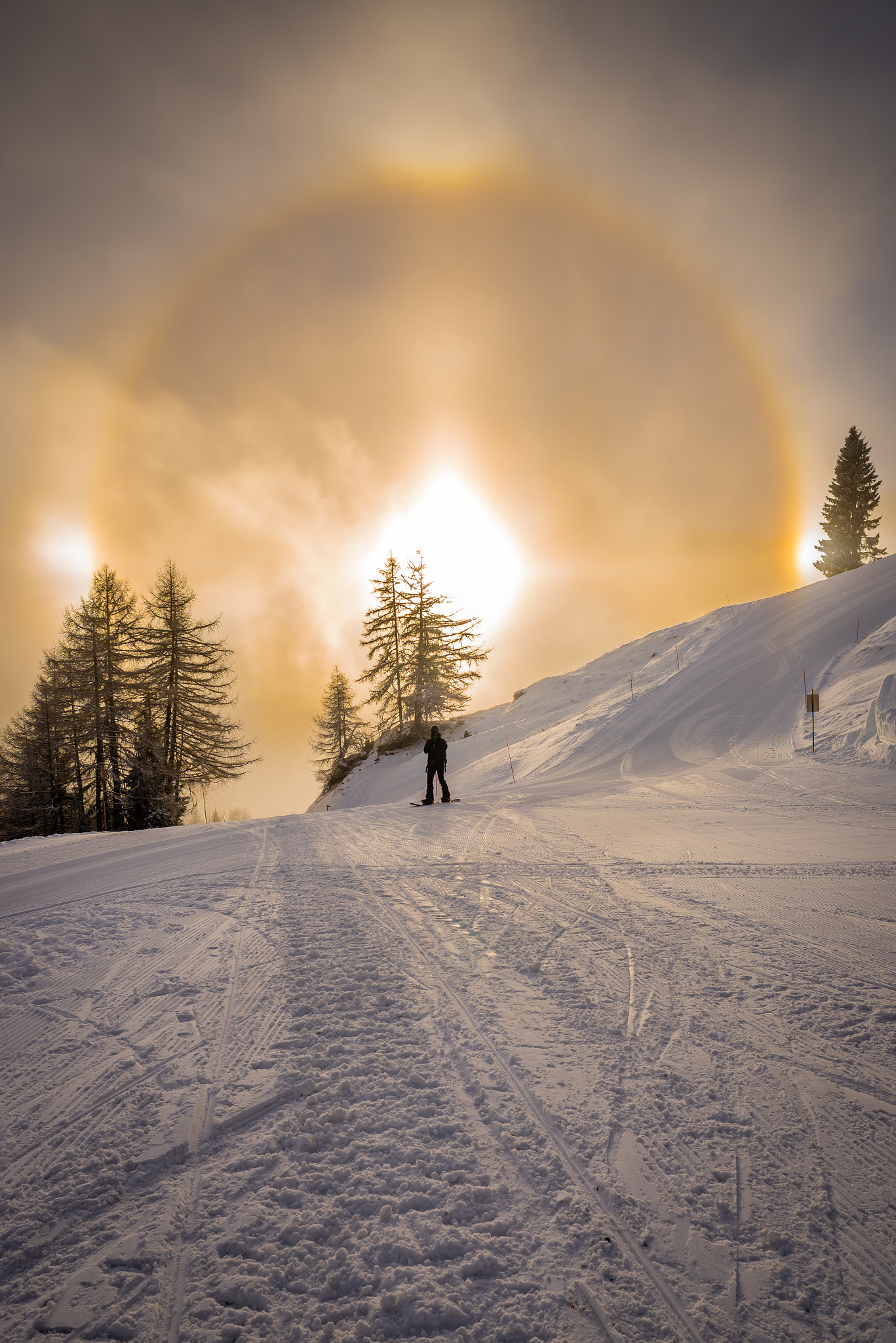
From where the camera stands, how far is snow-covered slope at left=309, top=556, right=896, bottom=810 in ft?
46.1

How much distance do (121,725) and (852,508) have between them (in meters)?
48.4

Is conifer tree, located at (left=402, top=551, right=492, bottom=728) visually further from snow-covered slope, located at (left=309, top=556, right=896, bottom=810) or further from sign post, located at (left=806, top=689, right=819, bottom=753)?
sign post, located at (left=806, top=689, right=819, bottom=753)

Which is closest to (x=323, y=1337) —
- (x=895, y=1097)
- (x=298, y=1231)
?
(x=298, y=1231)

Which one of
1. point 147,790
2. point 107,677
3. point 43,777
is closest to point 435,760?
point 147,790

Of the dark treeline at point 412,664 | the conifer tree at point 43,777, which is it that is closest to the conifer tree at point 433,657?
the dark treeline at point 412,664

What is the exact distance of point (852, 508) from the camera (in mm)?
39469

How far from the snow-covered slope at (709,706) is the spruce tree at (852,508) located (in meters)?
18.8

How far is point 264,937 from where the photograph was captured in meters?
4.32

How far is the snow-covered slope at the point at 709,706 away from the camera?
14.1 m

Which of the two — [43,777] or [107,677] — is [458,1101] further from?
[43,777]

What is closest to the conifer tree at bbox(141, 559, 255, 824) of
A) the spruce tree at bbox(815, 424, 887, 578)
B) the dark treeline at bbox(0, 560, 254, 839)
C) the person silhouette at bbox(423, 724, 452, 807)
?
the dark treeline at bbox(0, 560, 254, 839)

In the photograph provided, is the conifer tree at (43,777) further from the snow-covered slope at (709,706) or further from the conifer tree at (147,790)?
the snow-covered slope at (709,706)

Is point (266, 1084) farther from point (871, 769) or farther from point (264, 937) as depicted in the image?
point (871, 769)

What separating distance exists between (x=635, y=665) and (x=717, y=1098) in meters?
25.8
